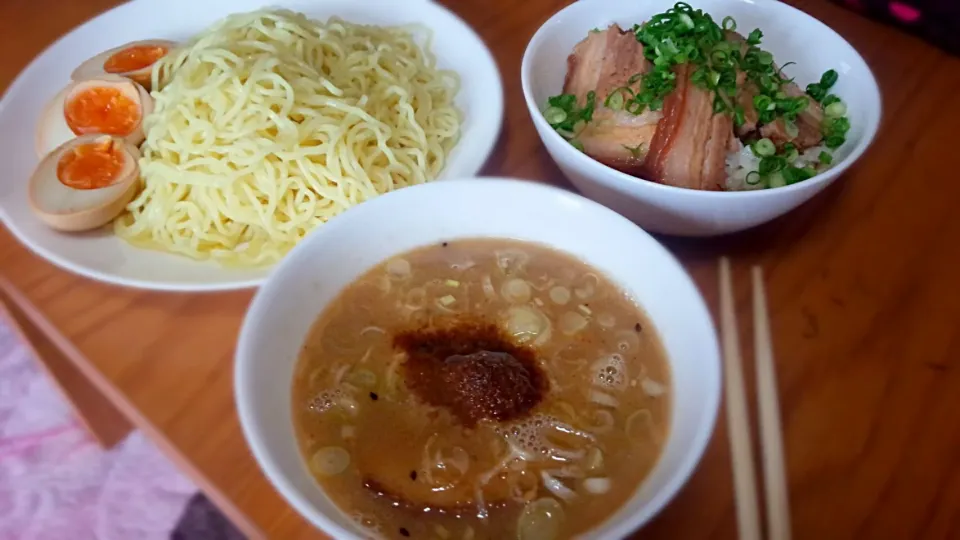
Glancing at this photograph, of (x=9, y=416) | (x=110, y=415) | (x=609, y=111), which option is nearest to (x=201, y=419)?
(x=609, y=111)

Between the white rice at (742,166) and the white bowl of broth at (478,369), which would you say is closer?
the white bowl of broth at (478,369)

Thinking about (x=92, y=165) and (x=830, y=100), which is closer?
(x=830, y=100)

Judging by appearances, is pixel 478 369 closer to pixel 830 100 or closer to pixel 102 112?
pixel 830 100

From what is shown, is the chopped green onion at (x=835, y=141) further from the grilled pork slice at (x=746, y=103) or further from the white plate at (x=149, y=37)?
the white plate at (x=149, y=37)

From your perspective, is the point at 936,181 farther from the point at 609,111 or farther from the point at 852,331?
the point at 609,111

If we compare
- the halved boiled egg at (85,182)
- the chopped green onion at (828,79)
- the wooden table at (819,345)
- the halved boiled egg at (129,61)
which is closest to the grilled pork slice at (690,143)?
the wooden table at (819,345)

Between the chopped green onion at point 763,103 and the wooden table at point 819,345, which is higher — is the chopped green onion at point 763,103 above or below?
above

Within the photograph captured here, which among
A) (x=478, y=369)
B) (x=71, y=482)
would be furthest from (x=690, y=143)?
(x=71, y=482)
